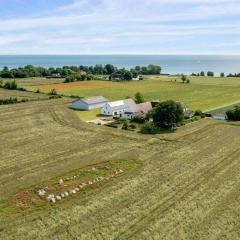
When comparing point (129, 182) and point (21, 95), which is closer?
point (129, 182)

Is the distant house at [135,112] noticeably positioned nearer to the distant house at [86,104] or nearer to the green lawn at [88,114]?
the green lawn at [88,114]

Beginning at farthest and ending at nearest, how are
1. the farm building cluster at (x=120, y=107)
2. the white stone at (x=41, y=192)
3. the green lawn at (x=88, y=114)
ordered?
the green lawn at (x=88, y=114)
the farm building cluster at (x=120, y=107)
the white stone at (x=41, y=192)

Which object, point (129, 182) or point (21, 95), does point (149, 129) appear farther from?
point (21, 95)

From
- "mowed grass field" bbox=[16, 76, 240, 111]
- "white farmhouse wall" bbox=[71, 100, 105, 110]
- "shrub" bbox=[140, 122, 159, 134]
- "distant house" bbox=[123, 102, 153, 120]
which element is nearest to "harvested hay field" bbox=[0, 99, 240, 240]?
"shrub" bbox=[140, 122, 159, 134]

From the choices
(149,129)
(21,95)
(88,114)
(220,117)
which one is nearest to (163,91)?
(21,95)

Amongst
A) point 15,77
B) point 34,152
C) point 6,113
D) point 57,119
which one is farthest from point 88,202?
point 15,77

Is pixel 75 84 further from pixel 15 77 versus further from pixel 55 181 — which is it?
pixel 55 181

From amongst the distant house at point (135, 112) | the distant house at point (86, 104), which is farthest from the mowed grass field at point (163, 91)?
the distant house at point (135, 112)
